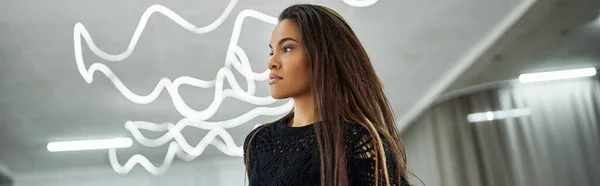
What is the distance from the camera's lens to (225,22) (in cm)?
173

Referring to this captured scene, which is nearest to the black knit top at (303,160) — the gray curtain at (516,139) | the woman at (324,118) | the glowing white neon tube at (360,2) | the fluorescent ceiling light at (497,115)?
the woman at (324,118)

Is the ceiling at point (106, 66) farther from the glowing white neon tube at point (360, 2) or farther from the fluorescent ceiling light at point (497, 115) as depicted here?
the fluorescent ceiling light at point (497, 115)

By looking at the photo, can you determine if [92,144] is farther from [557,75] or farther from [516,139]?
[557,75]

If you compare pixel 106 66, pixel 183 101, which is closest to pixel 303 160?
pixel 183 101

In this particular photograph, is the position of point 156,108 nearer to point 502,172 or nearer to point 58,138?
point 58,138

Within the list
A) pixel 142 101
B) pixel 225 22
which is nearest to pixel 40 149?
pixel 142 101

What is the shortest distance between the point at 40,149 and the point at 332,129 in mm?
1278

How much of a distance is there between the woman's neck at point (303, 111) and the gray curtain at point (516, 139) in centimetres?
102

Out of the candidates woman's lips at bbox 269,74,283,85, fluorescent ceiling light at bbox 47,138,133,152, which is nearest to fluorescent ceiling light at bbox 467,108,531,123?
fluorescent ceiling light at bbox 47,138,133,152

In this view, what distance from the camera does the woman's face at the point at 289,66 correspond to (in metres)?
0.83

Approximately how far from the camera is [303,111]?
847 mm

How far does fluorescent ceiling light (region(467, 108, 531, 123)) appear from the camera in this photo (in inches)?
76.4

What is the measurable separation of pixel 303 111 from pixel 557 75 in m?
1.49

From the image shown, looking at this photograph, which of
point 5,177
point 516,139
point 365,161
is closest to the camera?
point 365,161
